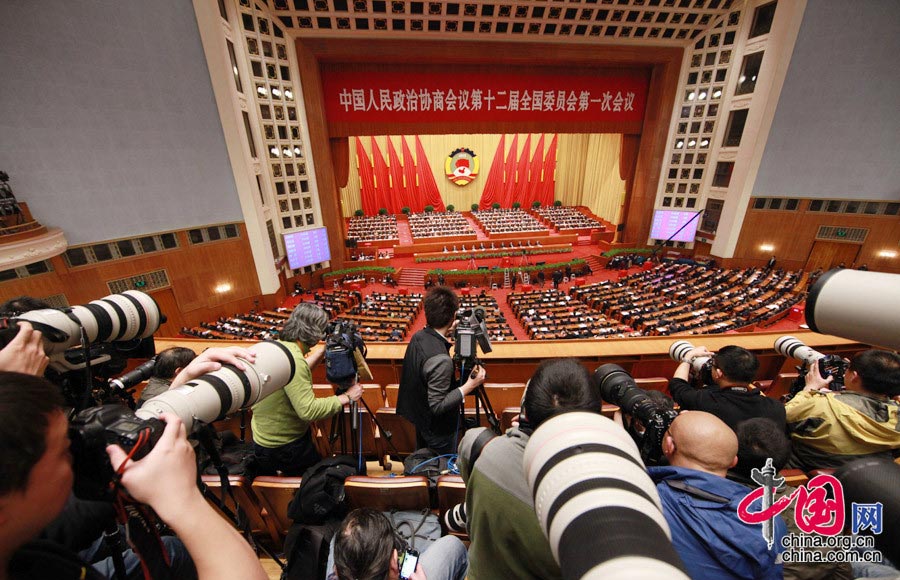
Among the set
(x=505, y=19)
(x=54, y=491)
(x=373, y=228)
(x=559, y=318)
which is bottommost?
(x=559, y=318)

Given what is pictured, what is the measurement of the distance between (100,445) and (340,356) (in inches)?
46.8

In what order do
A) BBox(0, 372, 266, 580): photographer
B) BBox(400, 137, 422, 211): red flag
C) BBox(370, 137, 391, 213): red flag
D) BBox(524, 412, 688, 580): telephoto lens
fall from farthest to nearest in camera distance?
1. BBox(400, 137, 422, 211): red flag
2. BBox(370, 137, 391, 213): red flag
3. BBox(0, 372, 266, 580): photographer
4. BBox(524, 412, 688, 580): telephoto lens

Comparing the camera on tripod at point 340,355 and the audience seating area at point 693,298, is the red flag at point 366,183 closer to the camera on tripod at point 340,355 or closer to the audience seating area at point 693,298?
the audience seating area at point 693,298

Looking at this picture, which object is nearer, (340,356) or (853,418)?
(853,418)

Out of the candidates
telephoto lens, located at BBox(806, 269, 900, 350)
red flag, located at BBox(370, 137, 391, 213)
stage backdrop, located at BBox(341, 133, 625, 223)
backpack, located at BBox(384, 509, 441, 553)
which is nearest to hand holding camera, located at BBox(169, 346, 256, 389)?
backpack, located at BBox(384, 509, 441, 553)

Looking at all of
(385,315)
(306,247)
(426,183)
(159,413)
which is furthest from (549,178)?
(159,413)

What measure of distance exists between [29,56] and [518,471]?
10943 millimetres

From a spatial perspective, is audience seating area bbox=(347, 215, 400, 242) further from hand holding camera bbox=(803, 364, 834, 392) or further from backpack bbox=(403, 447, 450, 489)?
hand holding camera bbox=(803, 364, 834, 392)

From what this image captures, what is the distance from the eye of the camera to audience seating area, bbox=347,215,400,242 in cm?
1779

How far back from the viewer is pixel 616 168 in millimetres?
21484

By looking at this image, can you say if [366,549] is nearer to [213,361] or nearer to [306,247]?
[213,361]

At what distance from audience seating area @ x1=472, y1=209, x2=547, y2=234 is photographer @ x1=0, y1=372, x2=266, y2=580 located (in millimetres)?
17803

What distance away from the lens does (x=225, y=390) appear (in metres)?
1.25

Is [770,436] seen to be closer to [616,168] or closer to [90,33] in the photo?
[90,33]
